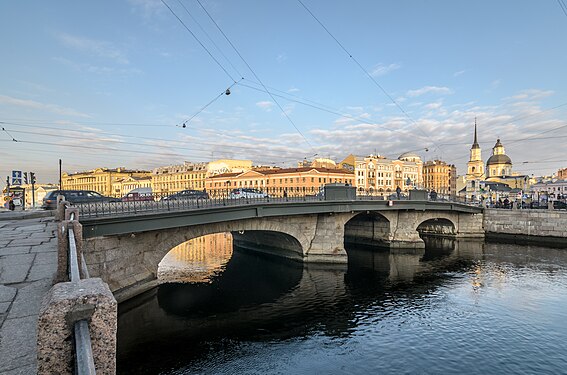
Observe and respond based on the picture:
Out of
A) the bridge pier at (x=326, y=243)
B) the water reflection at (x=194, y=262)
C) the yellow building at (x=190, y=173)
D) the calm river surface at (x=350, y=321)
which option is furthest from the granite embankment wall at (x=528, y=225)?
the yellow building at (x=190, y=173)

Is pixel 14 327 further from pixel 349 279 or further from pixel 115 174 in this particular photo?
pixel 115 174

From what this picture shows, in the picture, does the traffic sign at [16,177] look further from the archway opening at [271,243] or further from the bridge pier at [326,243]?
the bridge pier at [326,243]

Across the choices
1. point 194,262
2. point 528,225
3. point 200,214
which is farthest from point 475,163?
point 200,214

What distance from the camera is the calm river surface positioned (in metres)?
13.3

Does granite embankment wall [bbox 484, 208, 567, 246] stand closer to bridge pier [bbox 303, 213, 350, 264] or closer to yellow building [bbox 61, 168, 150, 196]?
bridge pier [bbox 303, 213, 350, 264]

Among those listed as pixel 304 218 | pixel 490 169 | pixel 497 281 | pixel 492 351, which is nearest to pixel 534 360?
pixel 492 351

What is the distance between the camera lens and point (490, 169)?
13950cm

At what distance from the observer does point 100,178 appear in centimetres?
14138

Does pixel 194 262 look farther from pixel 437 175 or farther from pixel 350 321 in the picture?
pixel 437 175

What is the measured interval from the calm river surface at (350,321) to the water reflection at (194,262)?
1.07 feet

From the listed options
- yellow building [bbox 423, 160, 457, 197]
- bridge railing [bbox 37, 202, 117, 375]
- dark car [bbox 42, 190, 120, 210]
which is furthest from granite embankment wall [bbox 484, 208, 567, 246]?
yellow building [bbox 423, 160, 457, 197]

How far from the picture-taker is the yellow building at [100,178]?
455 ft

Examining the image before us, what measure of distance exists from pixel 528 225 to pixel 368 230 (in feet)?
70.1

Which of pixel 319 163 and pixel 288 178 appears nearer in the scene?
pixel 288 178
